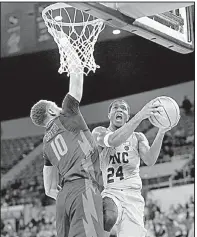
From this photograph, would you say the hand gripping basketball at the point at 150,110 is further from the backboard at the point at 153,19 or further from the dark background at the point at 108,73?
the dark background at the point at 108,73

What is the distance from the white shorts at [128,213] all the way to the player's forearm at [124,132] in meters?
0.45

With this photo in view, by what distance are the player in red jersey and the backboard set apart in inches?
21.0

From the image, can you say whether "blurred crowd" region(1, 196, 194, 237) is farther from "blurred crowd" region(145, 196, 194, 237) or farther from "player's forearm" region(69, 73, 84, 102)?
"player's forearm" region(69, 73, 84, 102)

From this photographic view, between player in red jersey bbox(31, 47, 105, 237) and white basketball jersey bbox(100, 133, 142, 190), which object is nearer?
player in red jersey bbox(31, 47, 105, 237)

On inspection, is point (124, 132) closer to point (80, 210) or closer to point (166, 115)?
point (166, 115)

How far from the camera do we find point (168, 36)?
4.54 metres

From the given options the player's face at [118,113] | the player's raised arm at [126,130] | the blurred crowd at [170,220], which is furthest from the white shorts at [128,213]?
the blurred crowd at [170,220]

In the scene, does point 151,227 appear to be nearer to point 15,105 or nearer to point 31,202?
point 31,202

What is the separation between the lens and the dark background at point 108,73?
12.9m

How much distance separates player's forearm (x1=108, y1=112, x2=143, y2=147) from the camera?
4.01 metres

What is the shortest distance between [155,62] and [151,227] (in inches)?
172

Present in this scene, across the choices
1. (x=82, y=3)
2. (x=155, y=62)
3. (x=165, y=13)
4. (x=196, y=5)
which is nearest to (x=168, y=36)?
(x=165, y=13)

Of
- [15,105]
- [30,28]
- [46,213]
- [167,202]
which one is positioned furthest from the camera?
[15,105]

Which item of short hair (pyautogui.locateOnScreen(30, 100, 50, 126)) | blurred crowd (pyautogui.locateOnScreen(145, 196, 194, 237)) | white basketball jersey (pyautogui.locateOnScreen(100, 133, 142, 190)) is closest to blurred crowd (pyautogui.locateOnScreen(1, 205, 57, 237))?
blurred crowd (pyautogui.locateOnScreen(145, 196, 194, 237))
